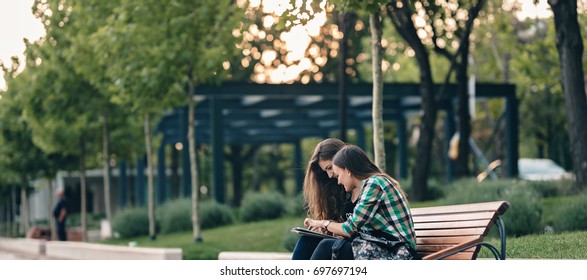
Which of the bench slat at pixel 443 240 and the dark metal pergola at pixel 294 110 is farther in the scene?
the dark metal pergola at pixel 294 110

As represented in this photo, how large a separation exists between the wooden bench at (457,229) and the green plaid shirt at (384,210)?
265 millimetres

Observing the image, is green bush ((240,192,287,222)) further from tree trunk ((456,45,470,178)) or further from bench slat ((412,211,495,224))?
bench slat ((412,211,495,224))

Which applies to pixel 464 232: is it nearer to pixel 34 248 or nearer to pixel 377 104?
pixel 377 104

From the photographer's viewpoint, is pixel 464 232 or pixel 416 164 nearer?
pixel 464 232

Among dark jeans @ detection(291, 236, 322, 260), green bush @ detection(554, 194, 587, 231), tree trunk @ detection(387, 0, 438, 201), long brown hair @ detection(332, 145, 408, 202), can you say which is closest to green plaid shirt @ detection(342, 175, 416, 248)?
long brown hair @ detection(332, 145, 408, 202)

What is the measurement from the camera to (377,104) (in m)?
12.3

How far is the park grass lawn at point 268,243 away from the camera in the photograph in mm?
9992

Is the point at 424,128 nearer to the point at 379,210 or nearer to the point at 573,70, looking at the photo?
the point at 573,70

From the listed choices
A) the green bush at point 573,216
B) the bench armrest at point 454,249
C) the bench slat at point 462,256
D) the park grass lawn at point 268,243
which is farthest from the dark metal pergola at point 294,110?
the bench armrest at point 454,249

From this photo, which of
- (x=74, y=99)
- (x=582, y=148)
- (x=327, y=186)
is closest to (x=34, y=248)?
(x=74, y=99)

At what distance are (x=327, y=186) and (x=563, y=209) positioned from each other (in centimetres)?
726

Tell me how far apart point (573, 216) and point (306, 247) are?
7.36 m

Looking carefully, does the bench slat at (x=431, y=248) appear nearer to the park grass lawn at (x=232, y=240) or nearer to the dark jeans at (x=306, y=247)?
the dark jeans at (x=306, y=247)
